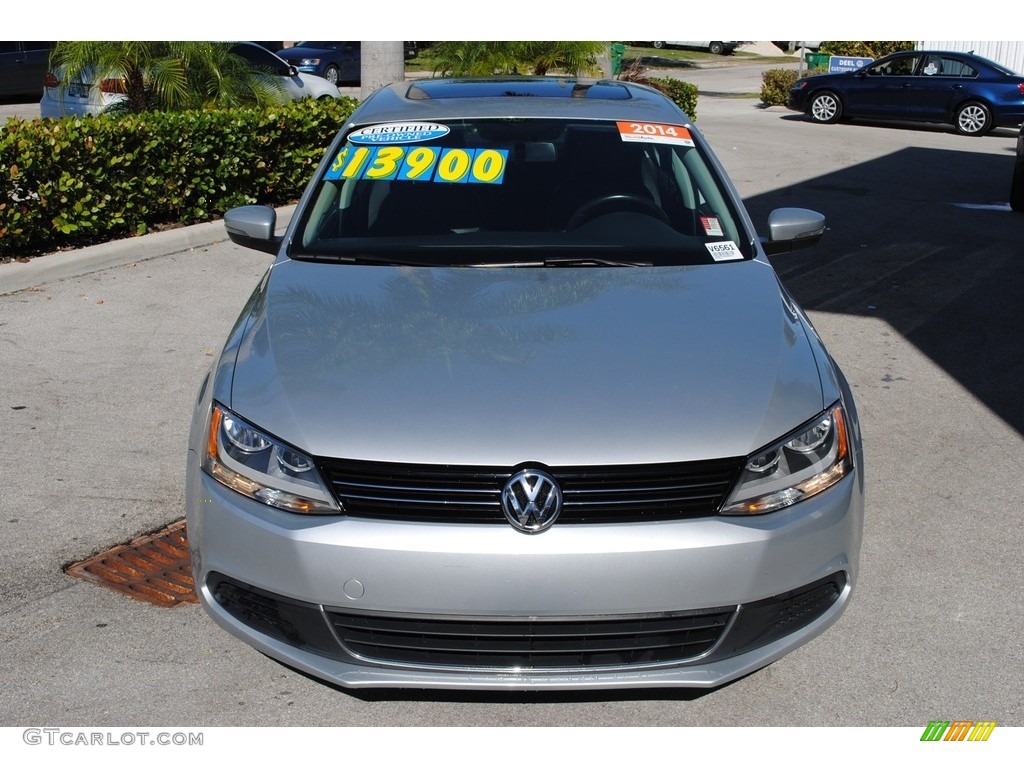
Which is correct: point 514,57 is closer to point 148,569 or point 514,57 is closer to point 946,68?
point 946,68

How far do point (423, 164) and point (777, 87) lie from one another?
21988mm

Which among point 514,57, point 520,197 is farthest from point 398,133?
point 514,57

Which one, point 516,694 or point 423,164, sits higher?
point 423,164

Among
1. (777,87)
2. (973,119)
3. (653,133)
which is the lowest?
(777,87)

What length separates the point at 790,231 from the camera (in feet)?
15.8

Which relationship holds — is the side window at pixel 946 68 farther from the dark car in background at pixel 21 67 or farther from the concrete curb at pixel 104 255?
the dark car in background at pixel 21 67

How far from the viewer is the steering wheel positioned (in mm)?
4535

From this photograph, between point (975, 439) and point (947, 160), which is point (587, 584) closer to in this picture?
point (975, 439)

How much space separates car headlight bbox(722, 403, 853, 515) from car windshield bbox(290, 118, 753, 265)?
1.13 metres

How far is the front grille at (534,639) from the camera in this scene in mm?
3039

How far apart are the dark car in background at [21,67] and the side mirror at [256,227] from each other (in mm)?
18413

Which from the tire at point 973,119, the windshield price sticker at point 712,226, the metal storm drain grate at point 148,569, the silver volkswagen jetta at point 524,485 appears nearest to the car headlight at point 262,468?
the silver volkswagen jetta at point 524,485

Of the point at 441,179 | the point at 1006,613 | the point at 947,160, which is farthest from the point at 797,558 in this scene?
the point at 947,160

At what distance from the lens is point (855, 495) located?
130 inches
